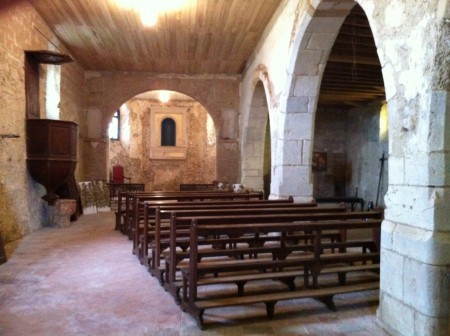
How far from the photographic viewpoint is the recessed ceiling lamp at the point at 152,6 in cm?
594

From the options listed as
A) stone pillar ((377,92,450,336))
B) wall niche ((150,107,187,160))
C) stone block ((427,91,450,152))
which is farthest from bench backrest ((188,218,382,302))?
wall niche ((150,107,187,160))

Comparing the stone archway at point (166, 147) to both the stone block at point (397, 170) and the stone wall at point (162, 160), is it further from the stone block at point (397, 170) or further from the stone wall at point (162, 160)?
the stone block at point (397, 170)

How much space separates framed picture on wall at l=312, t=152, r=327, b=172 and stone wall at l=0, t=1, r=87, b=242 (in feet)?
27.2

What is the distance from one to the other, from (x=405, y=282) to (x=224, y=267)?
1.24 meters

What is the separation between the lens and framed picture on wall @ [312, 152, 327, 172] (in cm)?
1220

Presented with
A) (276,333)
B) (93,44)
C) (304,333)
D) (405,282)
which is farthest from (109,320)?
(93,44)

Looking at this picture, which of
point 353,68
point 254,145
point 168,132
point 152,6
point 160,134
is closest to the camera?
point 152,6

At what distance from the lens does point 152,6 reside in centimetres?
607

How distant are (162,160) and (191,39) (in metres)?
8.39

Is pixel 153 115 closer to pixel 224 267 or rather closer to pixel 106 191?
pixel 106 191

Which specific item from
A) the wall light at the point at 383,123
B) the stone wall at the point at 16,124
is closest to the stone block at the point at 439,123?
the stone wall at the point at 16,124

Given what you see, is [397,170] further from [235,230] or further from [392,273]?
[235,230]

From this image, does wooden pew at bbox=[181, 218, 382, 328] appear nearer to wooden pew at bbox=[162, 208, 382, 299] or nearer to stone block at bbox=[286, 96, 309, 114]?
wooden pew at bbox=[162, 208, 382, 299]

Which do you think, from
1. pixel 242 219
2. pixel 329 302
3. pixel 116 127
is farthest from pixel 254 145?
pixel 116 127
